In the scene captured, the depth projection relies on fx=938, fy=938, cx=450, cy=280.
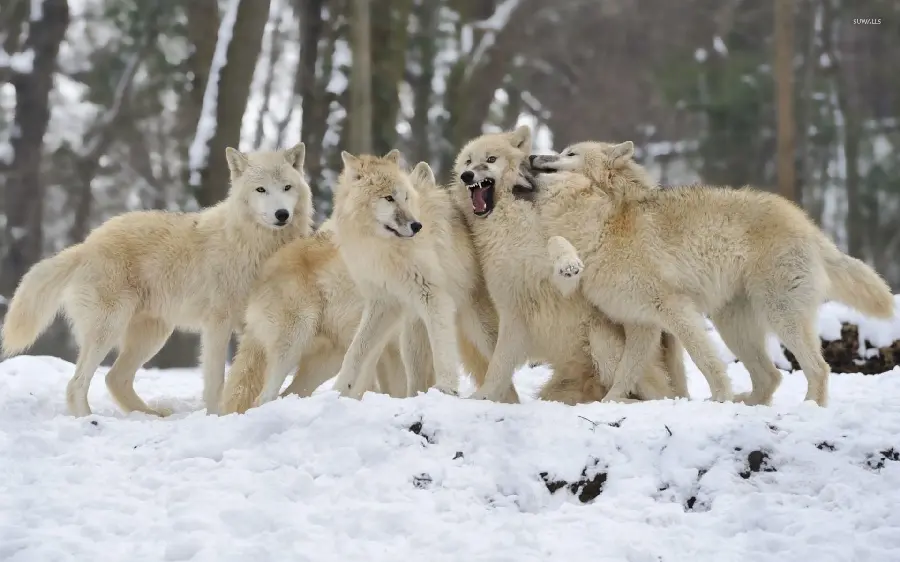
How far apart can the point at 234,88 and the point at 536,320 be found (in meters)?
7.20

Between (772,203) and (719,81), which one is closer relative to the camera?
(772,203)

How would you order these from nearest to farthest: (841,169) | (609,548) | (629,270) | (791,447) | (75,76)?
(609,548)
(791,447)
(629,270)
(75,76)
(841,169)

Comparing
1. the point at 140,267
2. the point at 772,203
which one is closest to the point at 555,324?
the point at 772,203

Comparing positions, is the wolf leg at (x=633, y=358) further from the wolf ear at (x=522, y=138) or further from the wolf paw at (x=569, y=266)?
the wolf ear at (x=522, y=138)

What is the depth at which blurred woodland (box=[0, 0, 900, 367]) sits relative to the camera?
51.1ft

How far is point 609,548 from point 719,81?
18232mm

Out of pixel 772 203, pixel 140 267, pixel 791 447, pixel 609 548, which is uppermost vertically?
pixel 772 203

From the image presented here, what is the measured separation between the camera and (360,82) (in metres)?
14.2

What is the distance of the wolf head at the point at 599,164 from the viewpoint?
270 inches

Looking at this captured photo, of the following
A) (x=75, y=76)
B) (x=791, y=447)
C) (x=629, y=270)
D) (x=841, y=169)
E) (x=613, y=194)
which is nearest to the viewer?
(x=791, y=447)

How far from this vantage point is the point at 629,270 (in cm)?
621

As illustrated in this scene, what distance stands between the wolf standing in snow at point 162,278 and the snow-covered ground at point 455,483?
4.54 feet

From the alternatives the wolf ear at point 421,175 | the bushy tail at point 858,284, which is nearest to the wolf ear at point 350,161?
the wolf ear at point 421,175

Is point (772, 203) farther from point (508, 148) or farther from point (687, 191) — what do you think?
point (508, 148)
